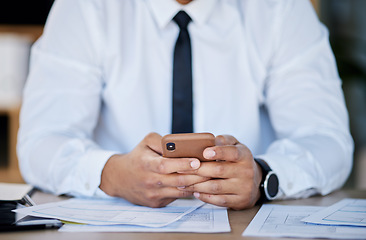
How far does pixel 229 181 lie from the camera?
1.06 m

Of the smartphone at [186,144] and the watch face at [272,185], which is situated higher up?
the smartphone at [186,144]

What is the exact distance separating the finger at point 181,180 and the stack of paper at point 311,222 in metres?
0.15

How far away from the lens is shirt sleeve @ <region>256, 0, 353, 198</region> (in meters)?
1.28

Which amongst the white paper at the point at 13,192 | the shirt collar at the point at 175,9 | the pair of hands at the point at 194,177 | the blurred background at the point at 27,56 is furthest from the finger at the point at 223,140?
the blurred background at the point at 27,56

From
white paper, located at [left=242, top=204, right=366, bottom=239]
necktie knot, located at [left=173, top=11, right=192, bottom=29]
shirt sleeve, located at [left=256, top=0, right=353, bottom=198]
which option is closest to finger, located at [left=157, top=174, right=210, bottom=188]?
white paper, located at [left=242, top=204, right=366, bottom=239]

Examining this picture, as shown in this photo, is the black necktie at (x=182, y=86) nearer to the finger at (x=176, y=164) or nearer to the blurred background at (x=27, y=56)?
the finger at (x=176, y=164)

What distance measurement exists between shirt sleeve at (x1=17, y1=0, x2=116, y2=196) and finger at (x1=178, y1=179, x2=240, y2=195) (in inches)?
13.4

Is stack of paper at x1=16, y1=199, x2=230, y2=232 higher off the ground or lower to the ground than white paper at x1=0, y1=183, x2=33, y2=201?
lower

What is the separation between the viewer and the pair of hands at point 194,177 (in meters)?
1.02

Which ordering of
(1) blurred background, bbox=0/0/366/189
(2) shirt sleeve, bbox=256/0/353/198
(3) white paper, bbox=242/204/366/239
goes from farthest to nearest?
(1) blurred background, bbox=0/0/366/189 < (2) shirt sleeve, bbox=256/0/353/198 < (3) white paper, bbox=242/204/366/239

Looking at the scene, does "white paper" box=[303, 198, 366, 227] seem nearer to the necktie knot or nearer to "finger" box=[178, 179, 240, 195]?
"finger" box=[178, 179, 240, 195]

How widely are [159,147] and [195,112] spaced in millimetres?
536

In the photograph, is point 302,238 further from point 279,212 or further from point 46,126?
point 46,126

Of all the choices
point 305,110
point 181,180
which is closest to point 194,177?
point 181,180
